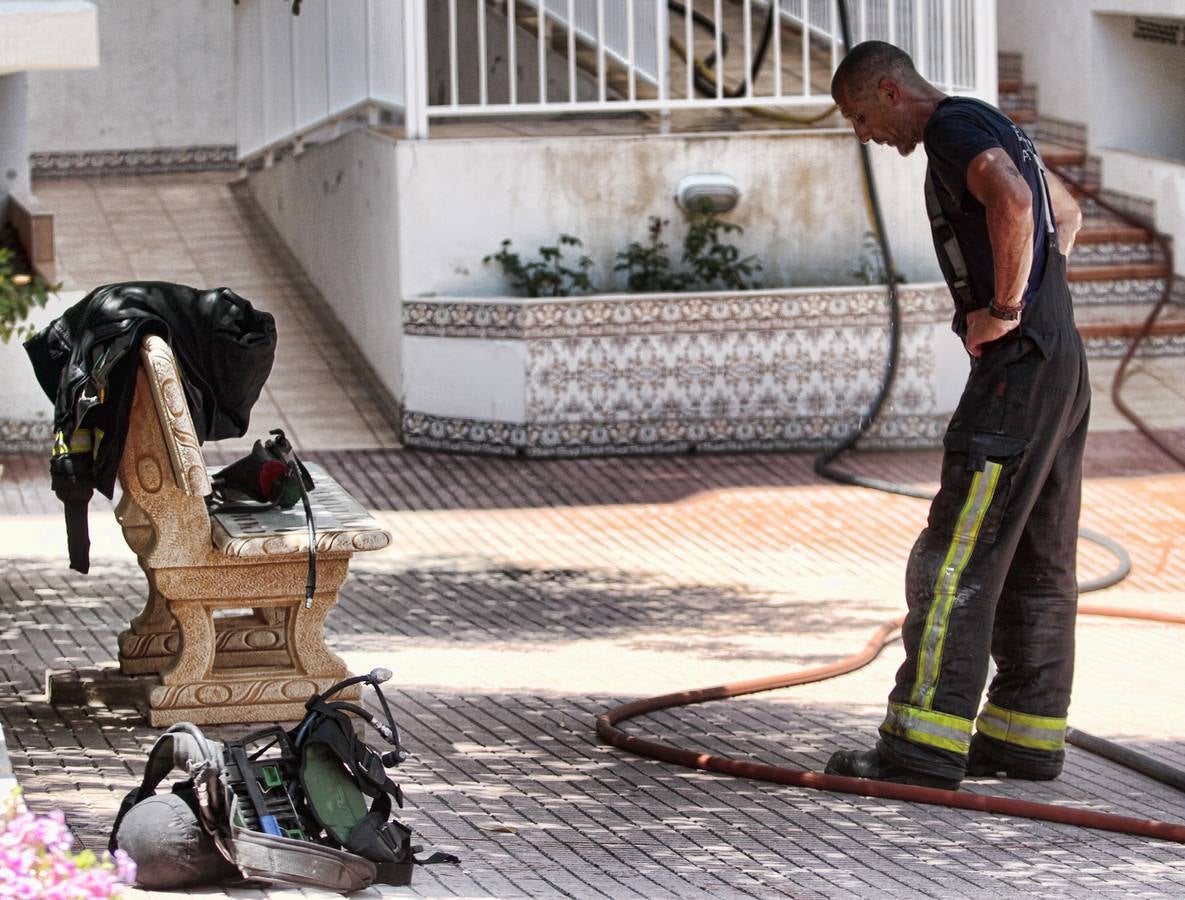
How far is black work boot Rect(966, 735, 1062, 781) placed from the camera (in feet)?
19.5

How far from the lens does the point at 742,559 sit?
928cm

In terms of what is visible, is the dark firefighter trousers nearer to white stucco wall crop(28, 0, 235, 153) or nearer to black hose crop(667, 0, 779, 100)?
black hose crop(667, 0, 779, 100)

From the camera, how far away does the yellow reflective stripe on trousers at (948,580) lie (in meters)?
5.72

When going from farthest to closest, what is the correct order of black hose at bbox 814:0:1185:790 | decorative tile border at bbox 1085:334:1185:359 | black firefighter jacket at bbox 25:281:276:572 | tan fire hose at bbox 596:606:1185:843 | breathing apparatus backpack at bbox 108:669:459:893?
decorative tile border at bbox 1085:334:1185:359 < black hose at bbox 814:0:1185:790 < black firefighter jacket at bbox 25:281:276:572 < tan fire hose at bbox 596:606:1185:843 < breathing apparatus backpack at bbox 108:669:459:893

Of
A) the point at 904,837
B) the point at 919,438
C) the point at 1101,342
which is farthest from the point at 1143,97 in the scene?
the point at 904,837

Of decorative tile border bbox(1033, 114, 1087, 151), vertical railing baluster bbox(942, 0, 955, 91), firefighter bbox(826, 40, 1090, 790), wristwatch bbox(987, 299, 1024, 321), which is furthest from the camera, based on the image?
decorative tile border bbox(1033, 114, 1087, 151)

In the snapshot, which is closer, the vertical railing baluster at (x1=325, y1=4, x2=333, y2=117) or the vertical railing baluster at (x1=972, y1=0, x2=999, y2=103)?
the vertical railing baluster at (x1=972, y1=0, x2=999, y2=103)

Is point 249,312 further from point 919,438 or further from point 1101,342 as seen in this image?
point 1101,342

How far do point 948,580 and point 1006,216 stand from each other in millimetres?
991

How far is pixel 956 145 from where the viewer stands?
5.62 m

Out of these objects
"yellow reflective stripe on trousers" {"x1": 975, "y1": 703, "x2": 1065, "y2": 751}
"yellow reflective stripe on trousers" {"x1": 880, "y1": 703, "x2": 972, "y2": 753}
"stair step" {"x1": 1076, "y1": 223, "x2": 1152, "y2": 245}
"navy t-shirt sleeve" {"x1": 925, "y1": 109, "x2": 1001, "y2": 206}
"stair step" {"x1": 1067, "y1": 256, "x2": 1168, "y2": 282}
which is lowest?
"yellow reflective stripe on trousers" {"x1": 975, "y1": 703, "x2": 1065, "y2": 751}

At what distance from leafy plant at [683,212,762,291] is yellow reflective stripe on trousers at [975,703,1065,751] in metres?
5.77

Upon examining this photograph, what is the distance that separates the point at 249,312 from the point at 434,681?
4.61 ft

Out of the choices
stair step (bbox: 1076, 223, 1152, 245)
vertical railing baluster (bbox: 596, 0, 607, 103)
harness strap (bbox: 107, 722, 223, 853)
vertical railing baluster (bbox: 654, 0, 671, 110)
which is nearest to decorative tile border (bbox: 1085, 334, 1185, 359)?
stair step (bbox: 1076, 223, 1152, 245)
